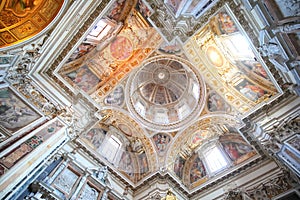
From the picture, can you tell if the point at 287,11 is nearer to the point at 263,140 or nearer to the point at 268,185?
the point at 263,140

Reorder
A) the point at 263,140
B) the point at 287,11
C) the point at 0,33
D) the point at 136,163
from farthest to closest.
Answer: the point at 136,163 < the point at 263,140 < the point at 0,33 < the point at 287,11

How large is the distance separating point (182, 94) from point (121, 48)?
22.3 feet

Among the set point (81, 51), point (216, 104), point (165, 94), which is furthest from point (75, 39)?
point (165, 94)

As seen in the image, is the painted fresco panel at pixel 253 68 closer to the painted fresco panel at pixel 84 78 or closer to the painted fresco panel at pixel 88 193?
the painted fresco panel at pixel 84 78

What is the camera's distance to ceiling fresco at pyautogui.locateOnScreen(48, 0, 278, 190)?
33.7 feet

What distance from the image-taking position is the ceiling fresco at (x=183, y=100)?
10.3m

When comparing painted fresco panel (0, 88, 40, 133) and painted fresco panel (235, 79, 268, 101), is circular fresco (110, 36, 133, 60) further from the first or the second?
painted fresco panel (235, 79, 268, 101)

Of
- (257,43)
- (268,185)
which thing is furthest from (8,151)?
(268,185)

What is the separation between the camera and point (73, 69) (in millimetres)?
10617

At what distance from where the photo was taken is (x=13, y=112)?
7.74m

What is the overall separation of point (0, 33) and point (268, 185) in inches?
482

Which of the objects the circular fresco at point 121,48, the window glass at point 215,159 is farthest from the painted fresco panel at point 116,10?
the window glass at point 215,159

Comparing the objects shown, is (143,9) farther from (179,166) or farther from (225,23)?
(179,166)

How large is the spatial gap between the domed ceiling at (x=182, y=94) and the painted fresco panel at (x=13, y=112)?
1.91 meters
